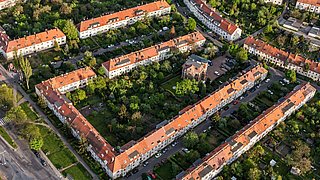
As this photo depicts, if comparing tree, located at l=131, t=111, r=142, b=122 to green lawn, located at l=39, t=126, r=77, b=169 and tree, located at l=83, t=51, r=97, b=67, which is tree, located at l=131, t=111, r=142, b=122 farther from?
tree, located at l=83, t=51, r=97, b=67

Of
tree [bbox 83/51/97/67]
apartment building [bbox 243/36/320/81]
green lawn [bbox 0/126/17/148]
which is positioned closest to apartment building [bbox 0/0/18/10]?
tree [bbox 83/51/97/67]

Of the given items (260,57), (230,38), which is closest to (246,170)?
(260,57)

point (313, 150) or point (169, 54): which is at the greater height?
point (169, 54)

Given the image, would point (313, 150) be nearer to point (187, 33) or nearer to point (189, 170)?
point (189, 170)

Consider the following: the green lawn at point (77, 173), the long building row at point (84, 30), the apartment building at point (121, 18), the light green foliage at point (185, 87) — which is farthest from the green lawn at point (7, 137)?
the apartment building at point (121, 18)

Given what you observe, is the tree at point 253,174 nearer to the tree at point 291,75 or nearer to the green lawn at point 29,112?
the tree at point 291,75

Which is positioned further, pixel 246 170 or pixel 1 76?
pixel 1 76
